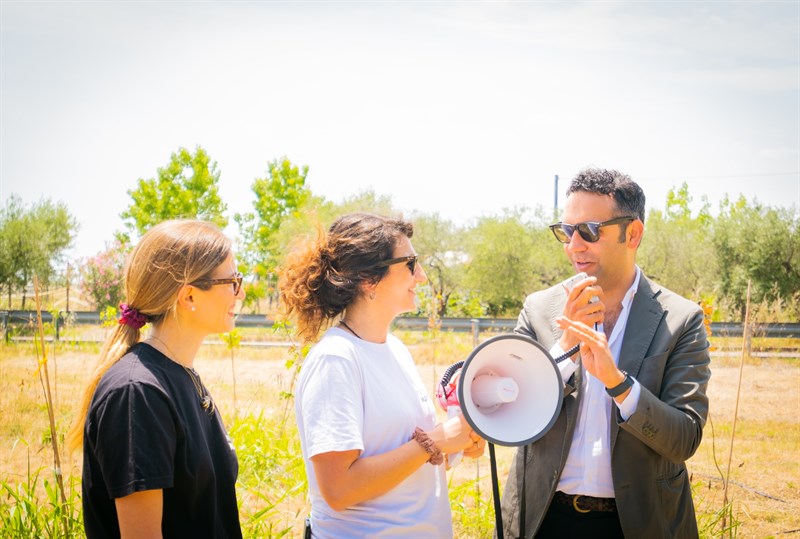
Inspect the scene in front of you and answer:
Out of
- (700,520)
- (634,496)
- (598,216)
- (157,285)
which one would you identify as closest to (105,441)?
(157,285)

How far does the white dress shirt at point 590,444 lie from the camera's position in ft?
7.95

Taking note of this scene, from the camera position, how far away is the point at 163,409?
6.10ft

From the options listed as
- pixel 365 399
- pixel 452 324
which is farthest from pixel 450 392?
pixel 452 324

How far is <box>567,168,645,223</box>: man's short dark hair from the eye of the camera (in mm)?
2646

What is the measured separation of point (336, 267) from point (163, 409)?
84 centimetres

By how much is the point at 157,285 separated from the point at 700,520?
3959 mm

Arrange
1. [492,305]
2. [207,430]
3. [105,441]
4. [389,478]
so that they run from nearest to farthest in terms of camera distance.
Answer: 1. [105,441]
2. [389,478]
3. [207,430]
4. [492,305]

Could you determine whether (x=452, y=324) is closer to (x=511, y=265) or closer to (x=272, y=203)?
(x=511, y=265)

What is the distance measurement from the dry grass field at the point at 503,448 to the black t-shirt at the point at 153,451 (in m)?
2.14

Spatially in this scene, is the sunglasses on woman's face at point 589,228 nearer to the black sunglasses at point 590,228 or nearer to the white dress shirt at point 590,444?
the black sunglasses at point 590,228

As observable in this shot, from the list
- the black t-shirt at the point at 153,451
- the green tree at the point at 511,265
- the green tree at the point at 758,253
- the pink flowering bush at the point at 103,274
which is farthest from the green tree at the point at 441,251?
the black t-shirt at the point at 153,451

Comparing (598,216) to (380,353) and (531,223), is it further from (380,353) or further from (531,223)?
(531,223)

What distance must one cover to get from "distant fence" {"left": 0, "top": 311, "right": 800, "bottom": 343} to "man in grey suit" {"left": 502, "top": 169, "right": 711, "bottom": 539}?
26.6ft

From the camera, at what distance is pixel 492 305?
22656mm
